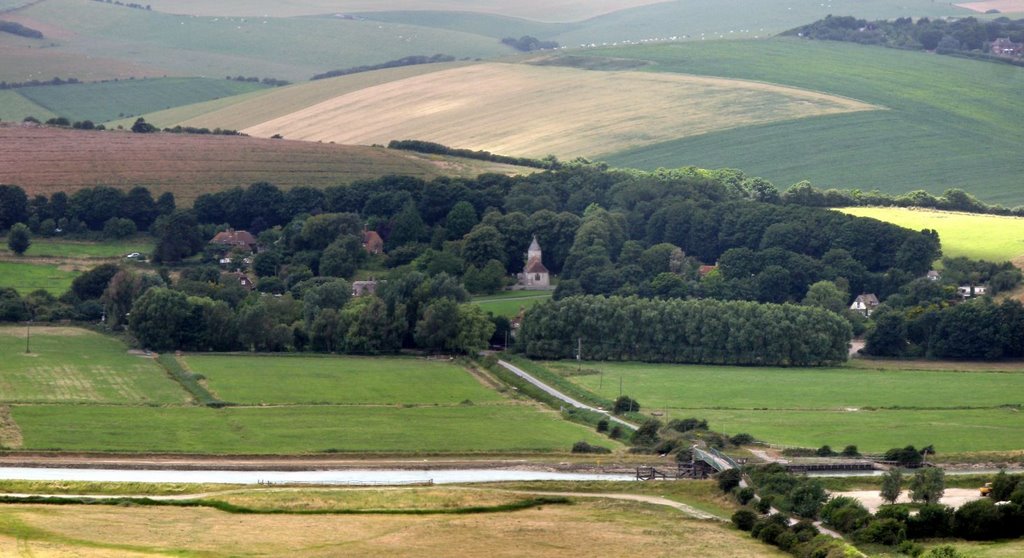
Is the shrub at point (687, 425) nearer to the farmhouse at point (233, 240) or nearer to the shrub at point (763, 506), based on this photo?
the shrub at point (763, 506)

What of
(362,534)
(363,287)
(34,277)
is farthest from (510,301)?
(362,534)

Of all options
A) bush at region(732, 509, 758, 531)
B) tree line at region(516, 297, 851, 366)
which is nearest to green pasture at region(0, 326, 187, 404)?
tree line at region(516, 297, 851, 366)

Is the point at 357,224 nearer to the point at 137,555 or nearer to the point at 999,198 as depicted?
the point at 999,198

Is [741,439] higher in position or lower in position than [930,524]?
lower

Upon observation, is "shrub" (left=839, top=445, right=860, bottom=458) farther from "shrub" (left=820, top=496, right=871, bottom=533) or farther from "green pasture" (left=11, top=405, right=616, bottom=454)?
"shrub" (left=820, top=496, right=871, bottom=533)

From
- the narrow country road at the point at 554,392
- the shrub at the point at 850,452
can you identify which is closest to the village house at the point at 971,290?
the narrow country road at the point at 554,392

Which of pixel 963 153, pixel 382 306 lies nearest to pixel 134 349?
pixel 382 306

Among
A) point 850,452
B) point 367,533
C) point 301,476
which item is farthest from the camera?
point 850,452

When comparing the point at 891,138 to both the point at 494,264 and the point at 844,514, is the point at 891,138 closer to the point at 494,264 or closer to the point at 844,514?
the point at 494,264
